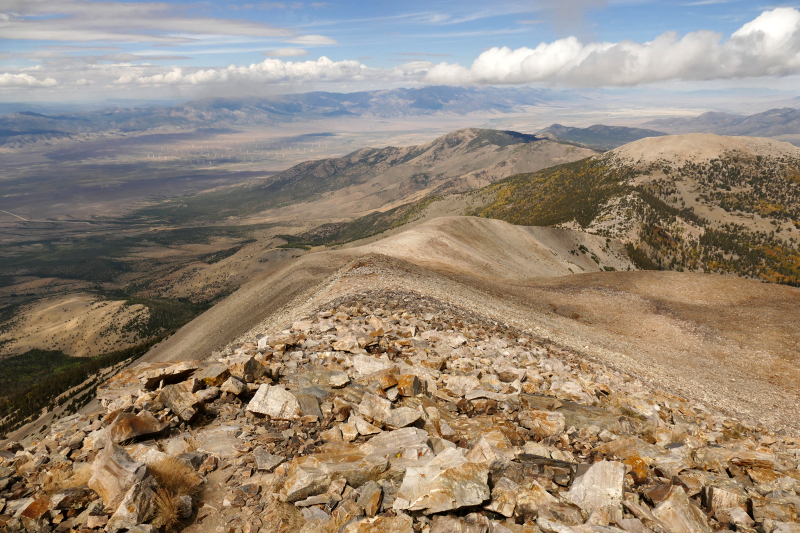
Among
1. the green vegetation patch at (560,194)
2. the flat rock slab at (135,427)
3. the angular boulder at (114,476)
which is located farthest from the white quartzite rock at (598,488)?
the green vegetation patch at (560,194)

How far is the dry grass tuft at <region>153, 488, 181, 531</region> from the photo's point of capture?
6929 mm

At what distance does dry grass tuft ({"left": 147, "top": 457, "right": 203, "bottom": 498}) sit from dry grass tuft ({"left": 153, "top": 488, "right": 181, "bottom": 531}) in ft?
1.34

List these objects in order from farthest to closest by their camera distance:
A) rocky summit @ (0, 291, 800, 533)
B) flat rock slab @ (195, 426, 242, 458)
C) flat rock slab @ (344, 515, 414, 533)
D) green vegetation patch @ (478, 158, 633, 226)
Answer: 1. green vegetation patch @ (478, 158, 633, 226)
2. flat rock slab @ (195, 426, 242, 458)
3. rocky summit @ (0, 291, 800, 533)
4. flat rock slab @ (344, 515, 414, 533)

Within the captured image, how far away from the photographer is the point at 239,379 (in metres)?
11.6

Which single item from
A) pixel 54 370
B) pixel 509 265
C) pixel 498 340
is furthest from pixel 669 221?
pixel 54 370

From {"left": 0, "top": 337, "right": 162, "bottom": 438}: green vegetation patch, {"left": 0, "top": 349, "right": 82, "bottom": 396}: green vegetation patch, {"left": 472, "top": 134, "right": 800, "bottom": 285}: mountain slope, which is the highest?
{"left": 472, "top": 134, "right": 800, "bottom": 285}: mountain slope

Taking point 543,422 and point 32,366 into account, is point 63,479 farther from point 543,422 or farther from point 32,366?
point 32,366

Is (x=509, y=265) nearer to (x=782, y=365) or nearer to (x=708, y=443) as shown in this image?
(x=782, y=365)

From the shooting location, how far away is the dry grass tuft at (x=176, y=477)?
25.3 feet

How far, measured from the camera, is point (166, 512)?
22.9 ft

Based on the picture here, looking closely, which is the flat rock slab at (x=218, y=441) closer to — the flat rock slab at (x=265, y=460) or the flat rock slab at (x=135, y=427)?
the flat rock slab at (x=265, y=460)

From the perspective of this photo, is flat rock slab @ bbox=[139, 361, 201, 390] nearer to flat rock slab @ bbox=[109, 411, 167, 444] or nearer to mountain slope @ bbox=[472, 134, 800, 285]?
flat rock slab @ bbox=[109, 411, 167, 444]

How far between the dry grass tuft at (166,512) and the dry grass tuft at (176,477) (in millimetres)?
409

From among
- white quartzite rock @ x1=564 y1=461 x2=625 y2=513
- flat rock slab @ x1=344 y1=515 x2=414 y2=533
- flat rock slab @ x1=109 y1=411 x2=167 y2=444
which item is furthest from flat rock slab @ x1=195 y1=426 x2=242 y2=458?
white quartzite rock @ x1=564 y1=461 x2=625 y2=513
